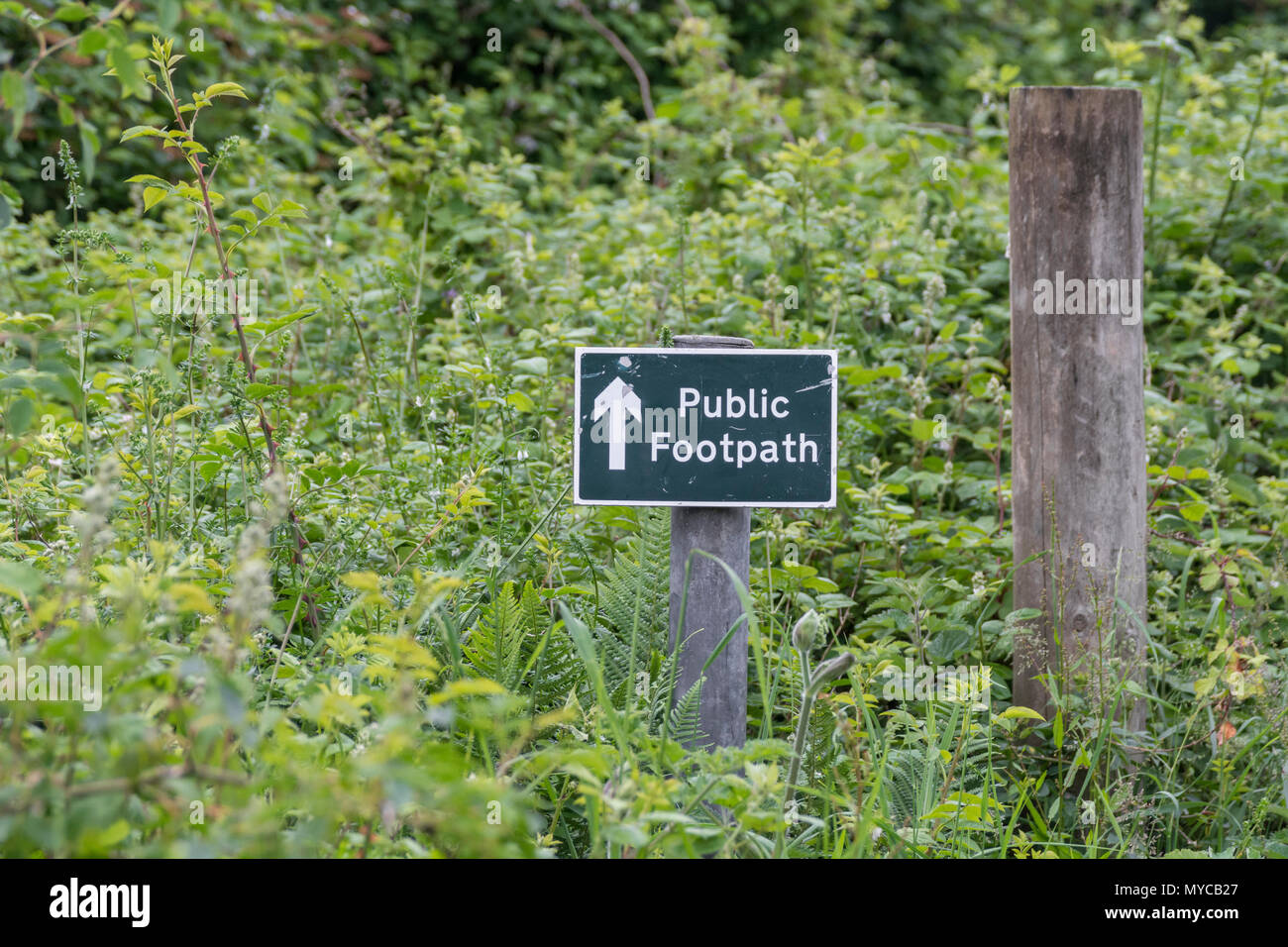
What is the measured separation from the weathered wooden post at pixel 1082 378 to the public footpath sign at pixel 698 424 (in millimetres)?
907

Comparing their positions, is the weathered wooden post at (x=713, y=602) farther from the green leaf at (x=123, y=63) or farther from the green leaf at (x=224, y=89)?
the green leaf at (x=224, y=89)

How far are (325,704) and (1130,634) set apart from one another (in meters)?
2.03

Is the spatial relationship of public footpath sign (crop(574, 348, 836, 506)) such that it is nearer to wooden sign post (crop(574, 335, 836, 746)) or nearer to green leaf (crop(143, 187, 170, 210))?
wooden sign post (crop(574, 335, 836, 746))

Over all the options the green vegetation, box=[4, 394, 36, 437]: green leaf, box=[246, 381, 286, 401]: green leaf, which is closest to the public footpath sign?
the green vegetation

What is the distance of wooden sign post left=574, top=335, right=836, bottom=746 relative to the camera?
6.54 ft

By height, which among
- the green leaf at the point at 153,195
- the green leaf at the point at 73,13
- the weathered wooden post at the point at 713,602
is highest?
the green leaf at the point at 73,13

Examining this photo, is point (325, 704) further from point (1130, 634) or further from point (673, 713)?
point (1130, 634)

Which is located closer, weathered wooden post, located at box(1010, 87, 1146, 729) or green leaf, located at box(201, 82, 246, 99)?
green leaf, located at box(201, 82, 246, 99)

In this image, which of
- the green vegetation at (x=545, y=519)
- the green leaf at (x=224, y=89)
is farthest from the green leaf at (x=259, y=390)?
the green leaf at (x=224, y=89)

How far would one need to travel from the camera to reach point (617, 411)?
6.56 ft

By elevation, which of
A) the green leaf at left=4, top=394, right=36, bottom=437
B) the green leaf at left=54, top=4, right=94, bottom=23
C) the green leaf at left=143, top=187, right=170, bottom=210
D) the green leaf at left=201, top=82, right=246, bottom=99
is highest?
the green leaf at left=201, top=82, right=246, bottom=99

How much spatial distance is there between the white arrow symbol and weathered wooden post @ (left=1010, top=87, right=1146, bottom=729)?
1175 mm

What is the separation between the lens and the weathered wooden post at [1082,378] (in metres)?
Result: 2.61

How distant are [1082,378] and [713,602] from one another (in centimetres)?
117
